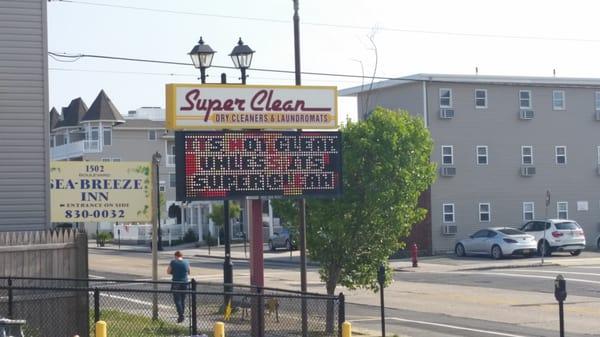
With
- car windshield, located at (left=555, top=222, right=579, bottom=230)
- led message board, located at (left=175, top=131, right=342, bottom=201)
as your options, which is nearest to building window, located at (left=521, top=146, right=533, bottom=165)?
car windshield, located at (left=555, top=222, right=579, bottom=230)

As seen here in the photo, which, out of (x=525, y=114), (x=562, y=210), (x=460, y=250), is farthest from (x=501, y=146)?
(x=460, y=250)

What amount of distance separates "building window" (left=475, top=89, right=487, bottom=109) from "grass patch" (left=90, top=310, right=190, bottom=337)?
34.5 metres

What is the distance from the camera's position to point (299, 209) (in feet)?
68.3

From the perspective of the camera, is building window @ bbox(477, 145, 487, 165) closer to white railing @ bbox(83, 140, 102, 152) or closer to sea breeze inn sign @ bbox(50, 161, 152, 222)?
sea breeze inn sign @ bbox(50, 161, 152, 222)

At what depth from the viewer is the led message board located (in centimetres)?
1708

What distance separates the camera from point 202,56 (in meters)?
24.1

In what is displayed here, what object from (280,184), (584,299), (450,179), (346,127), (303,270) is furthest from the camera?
(450,179)

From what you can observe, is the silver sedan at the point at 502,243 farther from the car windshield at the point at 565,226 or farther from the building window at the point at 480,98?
the building window at the point at 480,98

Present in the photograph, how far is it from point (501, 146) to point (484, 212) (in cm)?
359

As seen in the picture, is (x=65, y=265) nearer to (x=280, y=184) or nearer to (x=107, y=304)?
(x=280, y=184)

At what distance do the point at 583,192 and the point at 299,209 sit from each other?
124 feet

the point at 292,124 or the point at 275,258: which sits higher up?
the point at 292,124

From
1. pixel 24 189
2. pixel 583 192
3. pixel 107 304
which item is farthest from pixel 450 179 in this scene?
pixel 24 189

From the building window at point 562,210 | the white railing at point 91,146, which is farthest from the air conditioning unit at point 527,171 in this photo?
the white railing at point 91,146
